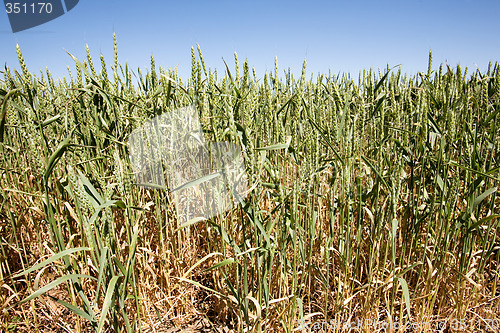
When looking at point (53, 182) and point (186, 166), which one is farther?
point (186, 166)

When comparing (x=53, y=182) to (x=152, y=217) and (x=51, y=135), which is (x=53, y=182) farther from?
(x=152, y=217)

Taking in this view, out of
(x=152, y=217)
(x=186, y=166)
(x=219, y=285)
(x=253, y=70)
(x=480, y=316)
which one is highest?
(x=253, y=70)

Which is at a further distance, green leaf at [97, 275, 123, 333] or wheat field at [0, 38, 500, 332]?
wheat field at [0, 38, 500, 332]

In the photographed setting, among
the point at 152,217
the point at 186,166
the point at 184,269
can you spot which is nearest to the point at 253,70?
the point at 186,166

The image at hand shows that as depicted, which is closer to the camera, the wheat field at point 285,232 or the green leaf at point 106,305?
the green leaf at point 106,305

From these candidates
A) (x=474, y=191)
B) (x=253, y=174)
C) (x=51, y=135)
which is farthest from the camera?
(x=51, y=135)

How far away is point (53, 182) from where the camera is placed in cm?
134

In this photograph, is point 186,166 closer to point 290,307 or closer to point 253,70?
point 253,70

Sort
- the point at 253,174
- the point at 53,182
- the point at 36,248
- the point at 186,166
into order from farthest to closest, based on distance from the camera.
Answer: the point at 186,166 → the point at 36,248 → the point at 53,182 → the point at 253,174

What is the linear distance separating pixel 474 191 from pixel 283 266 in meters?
0.71

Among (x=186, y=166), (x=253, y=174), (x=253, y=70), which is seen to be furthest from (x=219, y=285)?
(x=253, y=70)

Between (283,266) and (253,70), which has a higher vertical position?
(253,70)

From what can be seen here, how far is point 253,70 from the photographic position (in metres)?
1.90

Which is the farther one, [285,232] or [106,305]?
[285,232]
